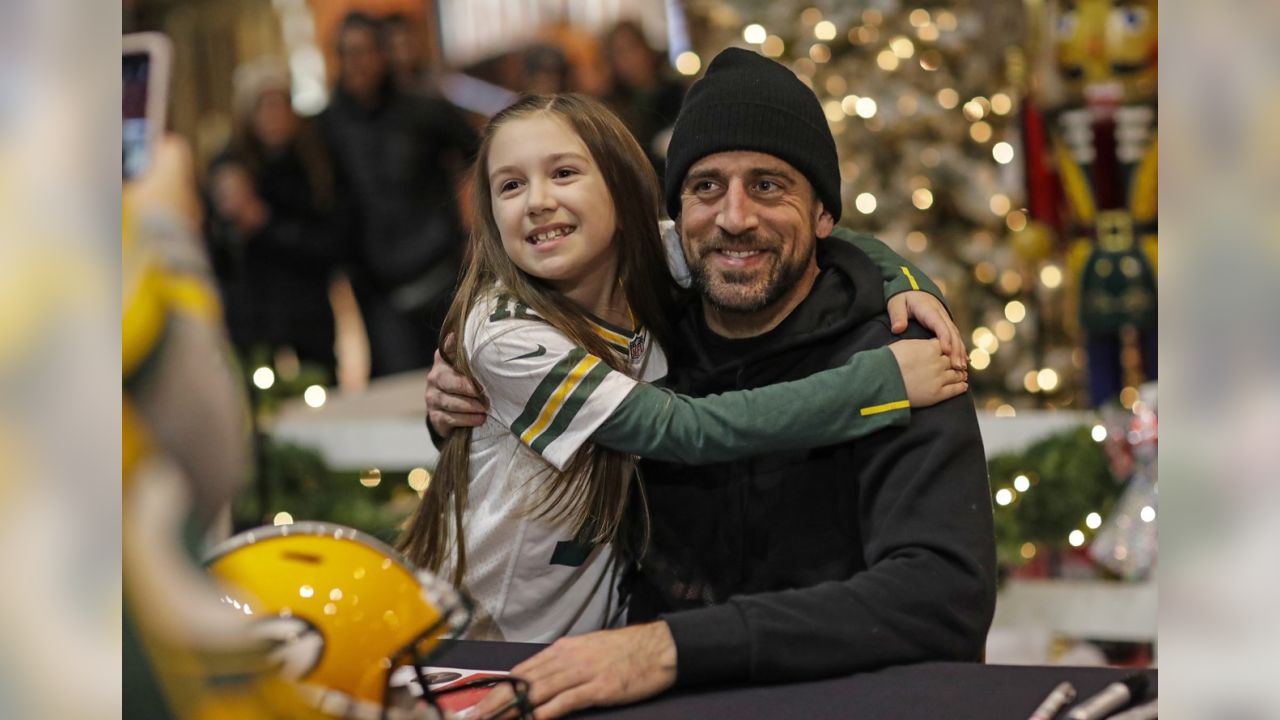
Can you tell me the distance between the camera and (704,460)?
142cm

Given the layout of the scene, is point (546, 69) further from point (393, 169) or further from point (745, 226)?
point (745, 226)

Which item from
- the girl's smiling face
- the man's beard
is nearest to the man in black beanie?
the man's beard

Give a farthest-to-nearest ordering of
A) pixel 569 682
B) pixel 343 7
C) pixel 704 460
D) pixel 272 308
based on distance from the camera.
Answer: pixel 343 7, pixel 272 308, pixel 704 460, pixel 569 682

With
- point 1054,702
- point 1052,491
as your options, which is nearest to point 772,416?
point 1054,702

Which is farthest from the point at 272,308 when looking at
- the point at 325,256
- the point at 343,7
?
the point at 343,7

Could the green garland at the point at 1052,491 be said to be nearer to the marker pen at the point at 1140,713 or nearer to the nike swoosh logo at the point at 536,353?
the nike swoosh logo at the point at 536,353

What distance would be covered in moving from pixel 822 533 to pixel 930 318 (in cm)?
28

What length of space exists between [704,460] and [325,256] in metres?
3.27

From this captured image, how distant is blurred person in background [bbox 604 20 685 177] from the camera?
3.87 meters

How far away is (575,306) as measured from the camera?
5.19 ft

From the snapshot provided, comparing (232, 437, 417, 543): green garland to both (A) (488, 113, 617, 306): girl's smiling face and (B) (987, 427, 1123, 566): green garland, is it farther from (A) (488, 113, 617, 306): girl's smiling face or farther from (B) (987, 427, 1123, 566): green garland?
(A) (488, 113, 617, 306): girl's smiling face

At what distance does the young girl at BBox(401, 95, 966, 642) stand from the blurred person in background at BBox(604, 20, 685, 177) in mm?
2091

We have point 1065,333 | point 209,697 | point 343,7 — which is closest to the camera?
point 209,697
